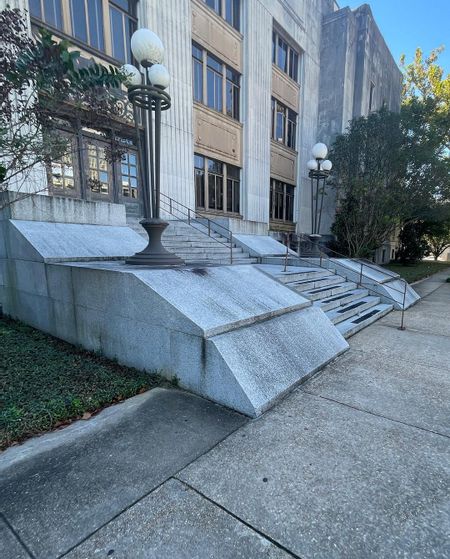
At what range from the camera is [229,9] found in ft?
46.5

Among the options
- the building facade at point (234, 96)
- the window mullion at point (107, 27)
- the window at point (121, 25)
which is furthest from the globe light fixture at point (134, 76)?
the window at point (121, 25)

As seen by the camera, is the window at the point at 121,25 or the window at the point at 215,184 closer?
the window at the point at 121,25

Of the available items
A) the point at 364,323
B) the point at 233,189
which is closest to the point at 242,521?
the point at 364,323

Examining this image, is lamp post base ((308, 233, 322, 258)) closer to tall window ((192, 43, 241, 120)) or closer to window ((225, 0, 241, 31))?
tall window ((192, 43, 241, 120))

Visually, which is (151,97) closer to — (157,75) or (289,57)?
(157,75)

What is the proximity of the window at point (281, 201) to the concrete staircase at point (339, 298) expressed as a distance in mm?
9745

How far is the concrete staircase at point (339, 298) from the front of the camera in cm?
654

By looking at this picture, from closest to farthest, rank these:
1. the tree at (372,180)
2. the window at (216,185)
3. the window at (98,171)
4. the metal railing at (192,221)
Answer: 1. the window at (98,171)
2. the metal railing at (192,221)
3. the window at (216,185)
4. the tree at (372,180)

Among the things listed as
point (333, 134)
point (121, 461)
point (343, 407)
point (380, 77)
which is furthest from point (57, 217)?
point (380, 77)

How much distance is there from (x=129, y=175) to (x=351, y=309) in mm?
8803

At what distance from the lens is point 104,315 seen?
4547mm

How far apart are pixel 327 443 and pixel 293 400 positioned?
2.61 ft

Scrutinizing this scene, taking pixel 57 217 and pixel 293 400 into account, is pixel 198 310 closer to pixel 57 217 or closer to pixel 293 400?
pixel 293 400

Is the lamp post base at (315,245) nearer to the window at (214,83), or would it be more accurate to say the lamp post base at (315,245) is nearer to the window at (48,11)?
the window at (214,83)
